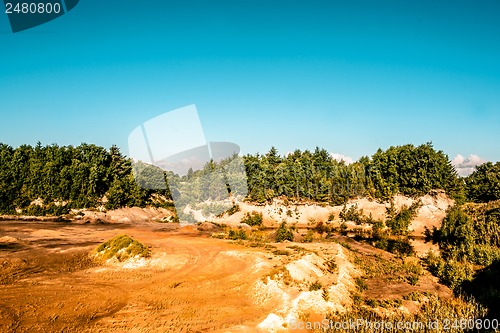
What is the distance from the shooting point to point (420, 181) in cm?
5375

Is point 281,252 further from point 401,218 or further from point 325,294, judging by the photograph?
point 401,218

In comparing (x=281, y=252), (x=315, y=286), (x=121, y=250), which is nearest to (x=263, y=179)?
(x=281, y=252)

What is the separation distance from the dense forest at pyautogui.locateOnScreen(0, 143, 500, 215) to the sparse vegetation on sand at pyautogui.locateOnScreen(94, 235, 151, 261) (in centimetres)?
3442

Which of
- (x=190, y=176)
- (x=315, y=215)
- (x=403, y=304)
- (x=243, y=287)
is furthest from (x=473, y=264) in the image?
(x=190, y=176)

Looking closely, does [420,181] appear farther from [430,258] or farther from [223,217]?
[223,217]

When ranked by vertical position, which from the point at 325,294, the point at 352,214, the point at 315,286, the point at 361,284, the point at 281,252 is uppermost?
the point at 352,214

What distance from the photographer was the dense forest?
5538cm

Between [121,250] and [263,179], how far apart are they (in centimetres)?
3784

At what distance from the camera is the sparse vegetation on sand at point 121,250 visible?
85.7ft

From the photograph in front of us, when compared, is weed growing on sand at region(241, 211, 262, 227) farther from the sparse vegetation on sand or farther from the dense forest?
the sparse vegetation on sand

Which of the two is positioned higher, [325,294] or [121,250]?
[121,250]

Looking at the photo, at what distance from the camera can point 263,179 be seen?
200ft

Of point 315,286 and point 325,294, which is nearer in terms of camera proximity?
point 325,294

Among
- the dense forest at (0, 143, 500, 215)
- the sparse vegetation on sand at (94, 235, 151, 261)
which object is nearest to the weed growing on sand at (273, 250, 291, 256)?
the sparse vegetation on sand at (94, 235, 151, 261)
